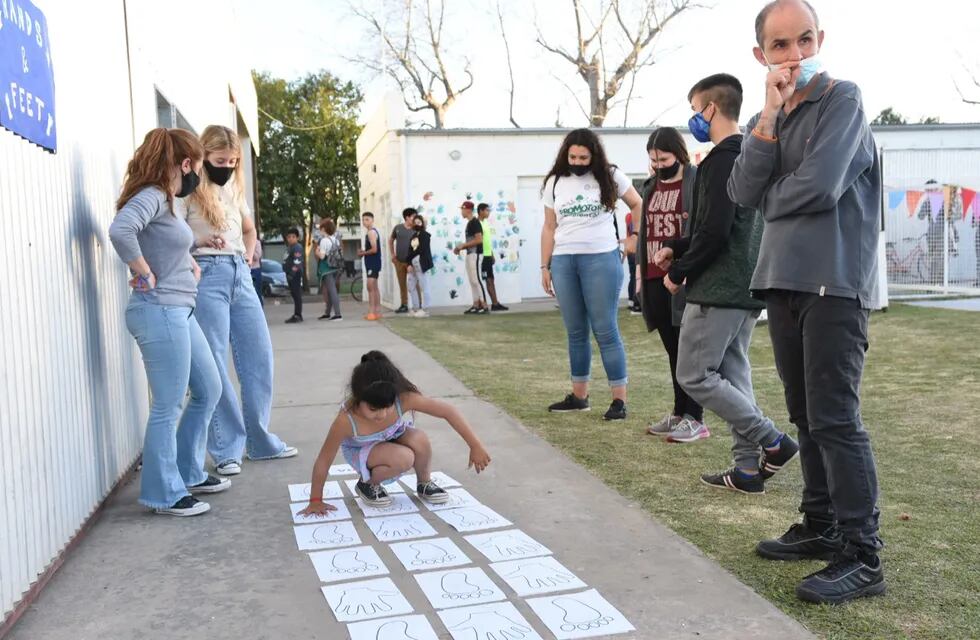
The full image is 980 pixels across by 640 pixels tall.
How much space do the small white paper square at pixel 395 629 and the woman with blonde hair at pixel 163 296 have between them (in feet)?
5.21

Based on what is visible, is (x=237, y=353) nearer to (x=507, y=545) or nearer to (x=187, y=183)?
(x=187, y=183)

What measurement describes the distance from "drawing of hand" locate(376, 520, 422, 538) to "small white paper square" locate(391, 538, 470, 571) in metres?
0.11

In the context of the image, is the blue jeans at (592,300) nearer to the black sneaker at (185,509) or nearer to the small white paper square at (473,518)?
the small white paper square at (473,518)

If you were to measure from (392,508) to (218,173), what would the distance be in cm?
202

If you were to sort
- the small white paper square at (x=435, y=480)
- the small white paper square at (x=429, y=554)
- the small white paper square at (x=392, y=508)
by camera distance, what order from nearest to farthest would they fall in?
the small white paper square at (x=429, y=554), the small white paper square at (x=392, y=508), the small white paper square at (x=435, y=480)

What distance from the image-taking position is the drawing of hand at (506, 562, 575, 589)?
3.17 meters

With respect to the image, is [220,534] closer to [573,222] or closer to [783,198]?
[783,198]

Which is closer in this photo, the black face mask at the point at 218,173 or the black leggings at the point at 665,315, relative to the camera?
the black face mask at the point at 218,173

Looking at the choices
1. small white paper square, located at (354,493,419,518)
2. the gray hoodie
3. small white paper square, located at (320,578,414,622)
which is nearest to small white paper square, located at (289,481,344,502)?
small white paper square, located at (354,493,419,518)

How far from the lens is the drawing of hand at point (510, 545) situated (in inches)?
138

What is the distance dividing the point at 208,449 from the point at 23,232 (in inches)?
80.5

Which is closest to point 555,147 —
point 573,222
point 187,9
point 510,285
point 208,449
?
point 510,285

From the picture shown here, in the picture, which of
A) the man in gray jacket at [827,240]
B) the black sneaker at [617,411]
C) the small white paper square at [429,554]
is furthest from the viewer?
the black sneaker at [617,411]

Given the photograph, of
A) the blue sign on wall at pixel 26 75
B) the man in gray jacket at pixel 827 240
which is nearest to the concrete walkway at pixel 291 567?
the man in gray jacket at pixel 827 240
